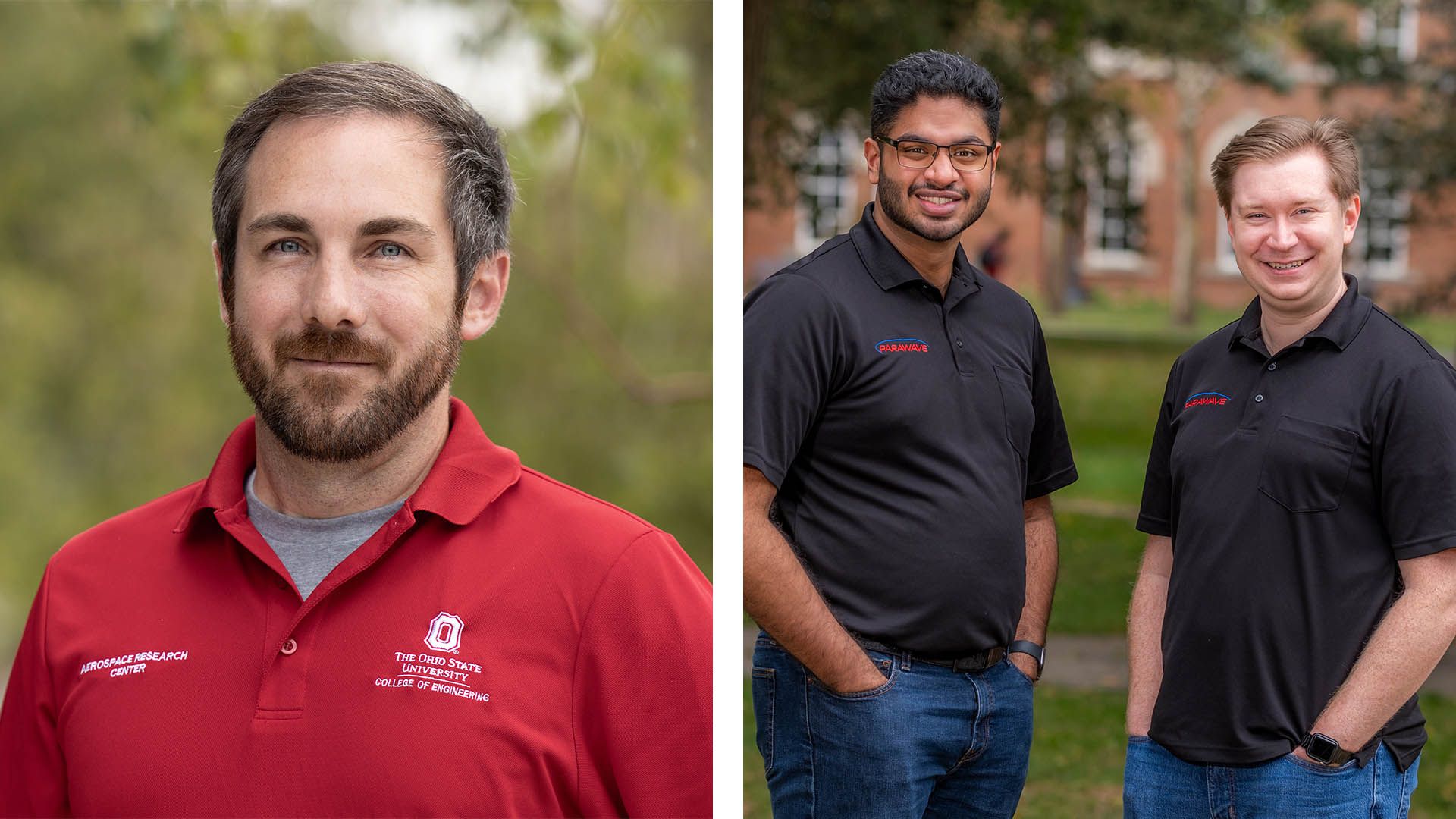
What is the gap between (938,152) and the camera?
2.07 metres

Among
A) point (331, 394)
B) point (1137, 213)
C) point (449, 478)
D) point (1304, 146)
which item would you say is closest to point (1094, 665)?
point (1137, 213)

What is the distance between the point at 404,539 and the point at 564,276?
3144mm

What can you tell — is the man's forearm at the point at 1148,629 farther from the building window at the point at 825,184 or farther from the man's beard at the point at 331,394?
the building window at the point at 825,184

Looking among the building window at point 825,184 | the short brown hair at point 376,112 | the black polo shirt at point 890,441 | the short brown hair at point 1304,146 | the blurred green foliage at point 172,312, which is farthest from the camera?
the building window at point 825,184

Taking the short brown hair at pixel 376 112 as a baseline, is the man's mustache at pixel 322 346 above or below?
below

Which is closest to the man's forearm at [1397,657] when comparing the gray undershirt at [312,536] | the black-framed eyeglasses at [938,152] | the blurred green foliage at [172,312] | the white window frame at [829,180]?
the black-framed eyeglasses at [938,152]

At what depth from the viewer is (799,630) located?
79.3 inches

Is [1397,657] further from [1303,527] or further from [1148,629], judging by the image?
[1148,629]

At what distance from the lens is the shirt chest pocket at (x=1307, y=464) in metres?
1.81

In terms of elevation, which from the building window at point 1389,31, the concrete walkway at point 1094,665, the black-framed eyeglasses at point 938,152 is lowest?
the concrete walkway at point 1094,665

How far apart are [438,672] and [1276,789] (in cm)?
114

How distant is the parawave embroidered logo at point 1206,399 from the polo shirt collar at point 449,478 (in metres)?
0.97

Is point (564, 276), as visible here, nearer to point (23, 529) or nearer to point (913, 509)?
point (23, 529)

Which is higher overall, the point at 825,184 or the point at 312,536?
the point at 825,184
